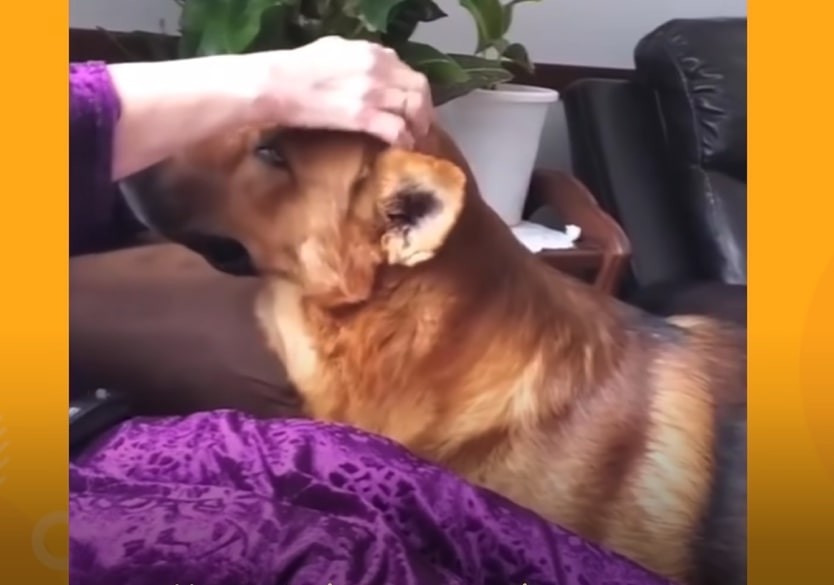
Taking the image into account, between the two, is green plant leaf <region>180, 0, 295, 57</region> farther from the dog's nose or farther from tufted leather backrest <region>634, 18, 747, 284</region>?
tufted leather backrest <region>634, 18, 747, 284</region>

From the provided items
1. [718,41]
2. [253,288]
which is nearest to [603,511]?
[253,288]

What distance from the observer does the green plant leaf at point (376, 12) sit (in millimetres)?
875

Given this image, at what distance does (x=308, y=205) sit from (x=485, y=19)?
24cm

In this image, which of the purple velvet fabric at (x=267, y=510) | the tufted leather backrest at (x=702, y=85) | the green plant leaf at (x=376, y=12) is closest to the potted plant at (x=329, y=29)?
the green plant leaf at (x=376, y=12)

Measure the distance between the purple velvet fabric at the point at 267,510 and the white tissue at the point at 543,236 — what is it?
0.22m

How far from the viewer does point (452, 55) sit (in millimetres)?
933

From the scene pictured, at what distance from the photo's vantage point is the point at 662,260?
98 cm

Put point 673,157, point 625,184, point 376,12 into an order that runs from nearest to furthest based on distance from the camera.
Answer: point 376,12
point 625,184
point 673,157

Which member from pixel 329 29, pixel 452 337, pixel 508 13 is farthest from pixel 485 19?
pixel 452 337

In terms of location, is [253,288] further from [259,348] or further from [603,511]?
[603,511]

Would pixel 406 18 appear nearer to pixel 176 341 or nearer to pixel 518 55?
pixel 518 55

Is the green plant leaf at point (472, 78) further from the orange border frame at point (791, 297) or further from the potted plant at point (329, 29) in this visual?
the orange border frame at point (791, 297)

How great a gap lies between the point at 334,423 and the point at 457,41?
0.36 m

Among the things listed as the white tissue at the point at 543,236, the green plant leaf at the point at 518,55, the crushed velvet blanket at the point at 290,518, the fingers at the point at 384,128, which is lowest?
the crushed velvet blanket at the point at 290,518
